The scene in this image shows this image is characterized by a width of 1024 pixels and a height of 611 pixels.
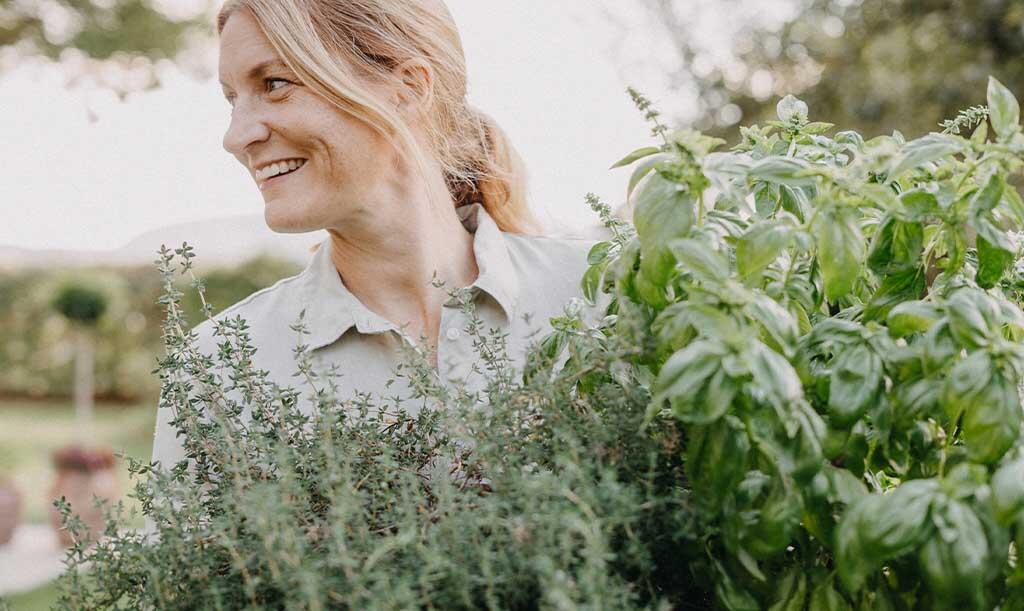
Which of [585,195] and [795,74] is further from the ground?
[795,74]

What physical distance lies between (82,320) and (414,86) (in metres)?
7.62

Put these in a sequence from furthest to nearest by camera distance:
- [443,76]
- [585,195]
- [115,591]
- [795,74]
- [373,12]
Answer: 1. [795,74]
2. [443,76]
3. [373,12]
4. [585,195]
5. [115,591]

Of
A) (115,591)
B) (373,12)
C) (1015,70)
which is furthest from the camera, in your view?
(1015,70)

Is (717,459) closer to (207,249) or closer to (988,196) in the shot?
(988,196)

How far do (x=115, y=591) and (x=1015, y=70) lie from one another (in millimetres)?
5123

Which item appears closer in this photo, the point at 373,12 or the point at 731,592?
the point at 731,592

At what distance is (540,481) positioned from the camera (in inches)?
29.9

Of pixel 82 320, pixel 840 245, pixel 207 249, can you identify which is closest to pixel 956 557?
pixel 840 245

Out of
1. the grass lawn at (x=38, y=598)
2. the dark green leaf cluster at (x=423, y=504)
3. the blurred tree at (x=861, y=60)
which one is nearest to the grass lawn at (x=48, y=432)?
the grass lawn at (x=38, y=598)

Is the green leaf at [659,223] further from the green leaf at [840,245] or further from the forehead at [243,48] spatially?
the forehead at [243,48]

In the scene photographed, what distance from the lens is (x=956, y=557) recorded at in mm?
684

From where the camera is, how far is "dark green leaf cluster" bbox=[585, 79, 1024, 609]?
0.71 meters

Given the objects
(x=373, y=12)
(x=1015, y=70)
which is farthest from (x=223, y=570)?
(x=1015, y=70)

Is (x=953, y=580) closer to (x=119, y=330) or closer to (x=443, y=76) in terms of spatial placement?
(x=443, y=76)
